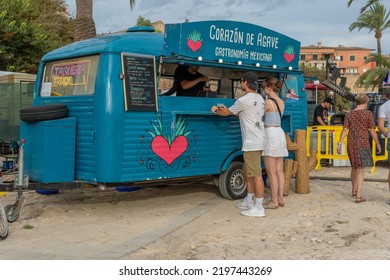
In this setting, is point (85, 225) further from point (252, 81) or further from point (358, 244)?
point (358, 244)

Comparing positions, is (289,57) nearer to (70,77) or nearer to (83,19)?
(70,77)

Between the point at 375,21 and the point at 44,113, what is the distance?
3674cm

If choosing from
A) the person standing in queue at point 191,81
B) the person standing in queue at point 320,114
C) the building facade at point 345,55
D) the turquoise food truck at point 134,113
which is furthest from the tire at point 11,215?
the building facade at point 345,55

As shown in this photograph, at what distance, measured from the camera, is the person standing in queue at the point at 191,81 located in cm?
705

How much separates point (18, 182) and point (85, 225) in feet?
3.42

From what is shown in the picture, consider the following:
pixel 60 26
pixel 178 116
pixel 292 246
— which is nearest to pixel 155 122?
pixel 178 116

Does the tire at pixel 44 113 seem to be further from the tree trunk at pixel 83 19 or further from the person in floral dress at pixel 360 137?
the tree trunk at pixel 83 19

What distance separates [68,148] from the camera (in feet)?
20.2

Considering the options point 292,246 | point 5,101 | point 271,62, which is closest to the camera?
point 292,246

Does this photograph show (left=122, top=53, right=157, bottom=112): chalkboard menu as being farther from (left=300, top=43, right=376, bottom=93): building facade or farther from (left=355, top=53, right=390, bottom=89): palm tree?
(left=300, top=43, right=376, bottom=93): building facade

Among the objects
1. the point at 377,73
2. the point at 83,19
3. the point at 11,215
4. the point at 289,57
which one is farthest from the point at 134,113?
the point at 377,73

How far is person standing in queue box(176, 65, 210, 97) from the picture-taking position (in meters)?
7.05

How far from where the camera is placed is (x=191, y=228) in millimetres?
6082

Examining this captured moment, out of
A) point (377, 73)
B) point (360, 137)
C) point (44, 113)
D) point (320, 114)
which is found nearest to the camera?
point (44, 113)
